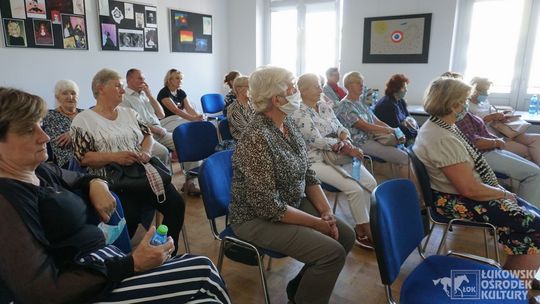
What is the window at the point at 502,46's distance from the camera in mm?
4535

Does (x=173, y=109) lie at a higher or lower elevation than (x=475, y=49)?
lower

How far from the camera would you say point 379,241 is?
1291 millimetres

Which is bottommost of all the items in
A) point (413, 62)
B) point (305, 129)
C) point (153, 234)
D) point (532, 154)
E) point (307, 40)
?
point (532, 154)

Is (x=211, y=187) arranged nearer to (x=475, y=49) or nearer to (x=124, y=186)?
(x=124, y=186)

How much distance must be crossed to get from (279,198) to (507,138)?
3.31m

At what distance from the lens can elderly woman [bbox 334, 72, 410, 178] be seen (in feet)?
11.0

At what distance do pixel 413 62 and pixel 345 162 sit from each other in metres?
3.06

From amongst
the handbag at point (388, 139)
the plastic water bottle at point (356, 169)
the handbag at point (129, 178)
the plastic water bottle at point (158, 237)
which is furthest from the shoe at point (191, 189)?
the plastic water bottle at point (158, 237)

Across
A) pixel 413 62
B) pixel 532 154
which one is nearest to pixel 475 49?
pixel 413 62

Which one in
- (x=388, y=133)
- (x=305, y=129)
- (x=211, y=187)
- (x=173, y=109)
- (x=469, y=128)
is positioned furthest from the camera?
(x=173, y=109)

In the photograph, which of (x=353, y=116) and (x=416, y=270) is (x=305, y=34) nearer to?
(x=353, y=116)

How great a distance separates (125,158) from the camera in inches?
82.0

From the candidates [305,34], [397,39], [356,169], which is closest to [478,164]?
[356,169]

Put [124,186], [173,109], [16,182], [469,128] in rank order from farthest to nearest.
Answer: [173,109], [469,128], [124,186], [16,182]
